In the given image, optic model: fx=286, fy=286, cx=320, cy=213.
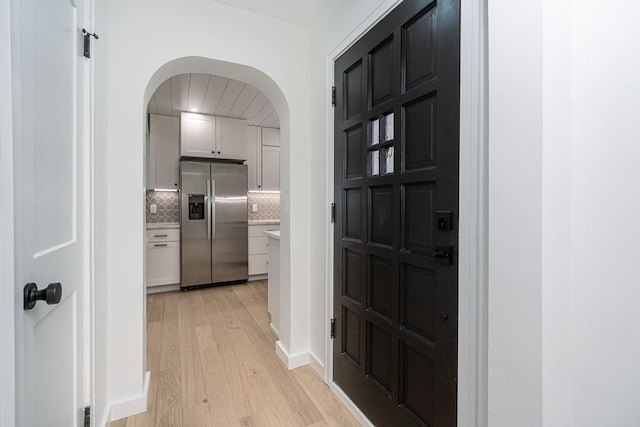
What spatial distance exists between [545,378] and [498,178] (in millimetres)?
517

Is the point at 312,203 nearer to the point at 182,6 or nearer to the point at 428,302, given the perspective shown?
the point at 428,302

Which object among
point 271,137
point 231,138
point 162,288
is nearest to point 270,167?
point 271,137

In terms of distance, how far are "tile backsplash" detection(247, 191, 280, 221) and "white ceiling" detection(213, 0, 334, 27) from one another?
3155 mm

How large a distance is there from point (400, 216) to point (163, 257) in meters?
3.72

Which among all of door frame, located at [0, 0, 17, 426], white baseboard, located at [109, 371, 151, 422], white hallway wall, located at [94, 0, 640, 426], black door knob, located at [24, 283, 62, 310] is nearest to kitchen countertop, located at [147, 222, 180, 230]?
white baseboard, located at [109, 371, 151, 422]

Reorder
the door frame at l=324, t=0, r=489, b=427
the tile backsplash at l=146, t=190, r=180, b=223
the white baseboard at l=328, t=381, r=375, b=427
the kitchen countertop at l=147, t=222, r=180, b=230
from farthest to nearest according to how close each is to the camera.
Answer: the tile backsplash at l=146, t=190, r=180, b=223 < the kitchen countertop at l=147, t=222, r=180, b=230 < the white baseboard at l=328, t=381, r=375, b=427 < the door frame at l=324, t=0, r=489, b=427

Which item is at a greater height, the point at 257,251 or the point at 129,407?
the point at 257,251

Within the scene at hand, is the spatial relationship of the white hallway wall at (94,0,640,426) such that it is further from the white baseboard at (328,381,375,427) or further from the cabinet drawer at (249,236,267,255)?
the cabinet drawer at (249,236,267,255)

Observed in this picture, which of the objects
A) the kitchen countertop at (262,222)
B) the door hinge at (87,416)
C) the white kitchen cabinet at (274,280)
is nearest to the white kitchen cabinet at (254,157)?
the kitchen countertop at (262,222)

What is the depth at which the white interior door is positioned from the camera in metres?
0.70

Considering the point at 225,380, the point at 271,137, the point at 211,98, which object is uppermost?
the point at 211,98

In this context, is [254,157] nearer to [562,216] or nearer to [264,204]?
[264,204]

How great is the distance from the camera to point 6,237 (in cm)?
63

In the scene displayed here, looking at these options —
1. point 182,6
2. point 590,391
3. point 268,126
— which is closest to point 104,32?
point 182,6
